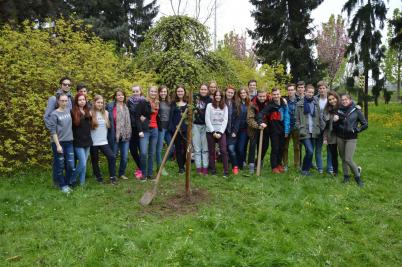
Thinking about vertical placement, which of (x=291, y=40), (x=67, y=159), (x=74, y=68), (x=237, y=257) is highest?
(x=291, y=40)

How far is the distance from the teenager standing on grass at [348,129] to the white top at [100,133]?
4832mm

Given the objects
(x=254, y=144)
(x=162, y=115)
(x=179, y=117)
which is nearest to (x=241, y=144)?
(x=254, y=144)

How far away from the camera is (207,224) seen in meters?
5.13

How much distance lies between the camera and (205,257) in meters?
4.29

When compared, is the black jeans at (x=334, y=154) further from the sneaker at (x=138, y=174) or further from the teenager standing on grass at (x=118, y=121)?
the teenager standing on grass at (x=118, y=121)

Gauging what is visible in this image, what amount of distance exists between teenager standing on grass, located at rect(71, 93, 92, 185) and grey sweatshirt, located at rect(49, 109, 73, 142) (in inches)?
5.6

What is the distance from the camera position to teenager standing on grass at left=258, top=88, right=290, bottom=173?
812cm

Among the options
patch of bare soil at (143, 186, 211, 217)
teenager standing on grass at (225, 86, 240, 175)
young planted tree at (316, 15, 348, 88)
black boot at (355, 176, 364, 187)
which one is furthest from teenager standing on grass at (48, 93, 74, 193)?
young planted tree at (316, 15, 348, 88)

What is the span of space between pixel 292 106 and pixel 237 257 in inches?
194

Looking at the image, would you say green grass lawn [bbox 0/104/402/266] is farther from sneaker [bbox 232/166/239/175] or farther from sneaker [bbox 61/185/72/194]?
sneaker [bbox 232/166/239/175]

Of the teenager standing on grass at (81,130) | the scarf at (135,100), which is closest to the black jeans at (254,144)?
the scarf at (135,100)

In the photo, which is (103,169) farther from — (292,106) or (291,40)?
(291,40)

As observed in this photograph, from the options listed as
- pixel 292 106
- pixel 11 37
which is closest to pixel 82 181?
pixel 11 37

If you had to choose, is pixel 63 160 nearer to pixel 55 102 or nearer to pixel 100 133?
pixel 100 133
